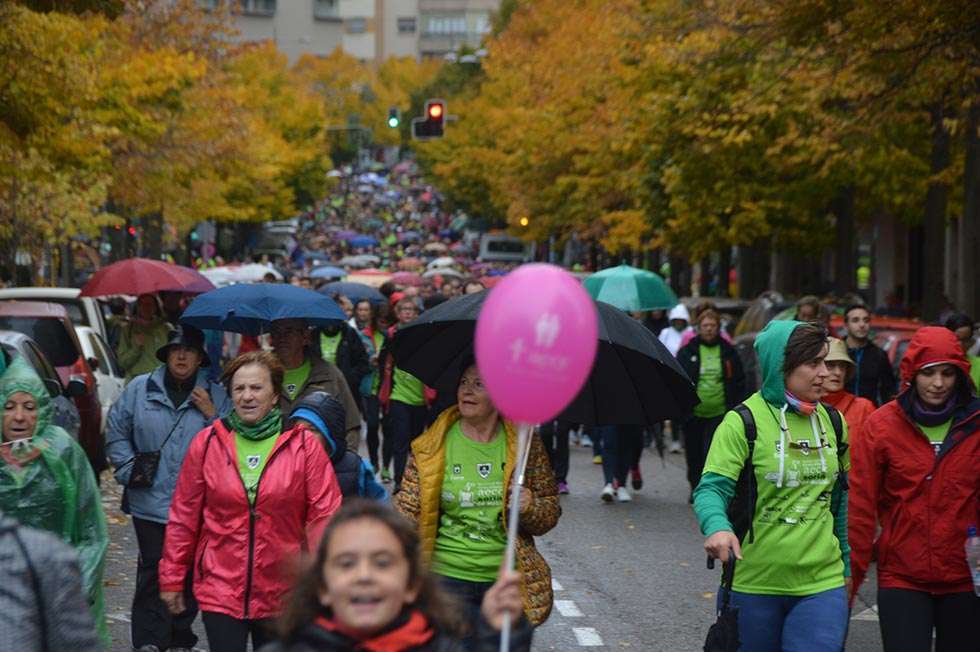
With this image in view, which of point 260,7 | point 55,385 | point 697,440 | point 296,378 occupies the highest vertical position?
point 260,7

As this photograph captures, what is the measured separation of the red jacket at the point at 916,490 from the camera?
21.9ft

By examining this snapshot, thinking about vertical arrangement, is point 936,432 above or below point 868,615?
above

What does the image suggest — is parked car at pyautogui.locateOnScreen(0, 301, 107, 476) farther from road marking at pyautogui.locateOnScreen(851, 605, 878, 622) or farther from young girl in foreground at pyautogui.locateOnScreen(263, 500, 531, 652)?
young girl in foreground at pyautogui.locateOnScreen(263, 500, 531, 652)

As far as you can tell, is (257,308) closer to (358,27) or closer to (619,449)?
(619,449)

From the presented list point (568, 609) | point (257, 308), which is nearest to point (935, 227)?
point (568, 609)

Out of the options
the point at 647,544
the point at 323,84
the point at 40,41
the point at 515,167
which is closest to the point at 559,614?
the point at 647,544

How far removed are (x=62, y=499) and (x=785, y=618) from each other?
263 cm

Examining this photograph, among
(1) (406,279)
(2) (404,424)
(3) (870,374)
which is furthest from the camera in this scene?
(1) (406,279)

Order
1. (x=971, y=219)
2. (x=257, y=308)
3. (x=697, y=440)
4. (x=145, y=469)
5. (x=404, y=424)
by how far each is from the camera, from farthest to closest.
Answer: (x=971, y=219)
(x=697, y=440)
(x=404, y=424)
(x=257, y=308)
(x=145, y=469)

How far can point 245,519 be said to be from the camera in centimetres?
653

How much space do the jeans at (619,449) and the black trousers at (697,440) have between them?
1.74ft

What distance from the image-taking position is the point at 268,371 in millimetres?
6777

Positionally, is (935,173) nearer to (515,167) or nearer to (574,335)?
(574,335)

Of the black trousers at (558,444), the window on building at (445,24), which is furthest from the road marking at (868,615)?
the window on building at (445,24)
